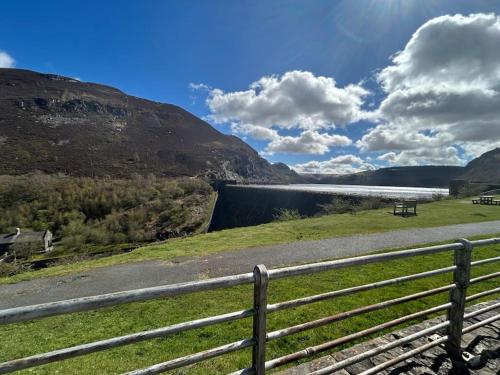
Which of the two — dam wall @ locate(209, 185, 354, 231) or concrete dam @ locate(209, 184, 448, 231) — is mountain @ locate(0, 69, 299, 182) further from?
concrete dam @ locate(209, 184, 448, 231)

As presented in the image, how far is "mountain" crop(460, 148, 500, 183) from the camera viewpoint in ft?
303

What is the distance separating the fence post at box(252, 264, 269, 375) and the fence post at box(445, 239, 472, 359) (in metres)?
2.44

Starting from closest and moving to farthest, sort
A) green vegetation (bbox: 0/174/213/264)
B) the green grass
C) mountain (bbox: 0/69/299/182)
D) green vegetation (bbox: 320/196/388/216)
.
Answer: the green grass → green vegetation (bbox: 320/196/388/216) → green vegetation (bbox: 0/174/213/264) → mountain (bbox: 0/69/299/182)

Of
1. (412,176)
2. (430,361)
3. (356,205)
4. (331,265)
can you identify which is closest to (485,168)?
(412,176)

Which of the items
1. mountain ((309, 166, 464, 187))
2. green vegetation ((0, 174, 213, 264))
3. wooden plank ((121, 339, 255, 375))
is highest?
mountain ((309, 166, 464, 187))

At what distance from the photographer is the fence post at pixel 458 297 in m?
3.00

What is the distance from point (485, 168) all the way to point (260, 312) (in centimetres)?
13758

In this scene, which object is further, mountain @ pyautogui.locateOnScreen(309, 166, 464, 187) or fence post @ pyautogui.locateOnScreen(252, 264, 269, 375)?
mountain @ pyautogui.locateOnScreen(309, 166, 464, 187)

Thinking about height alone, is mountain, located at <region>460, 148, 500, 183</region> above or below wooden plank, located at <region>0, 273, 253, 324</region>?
above

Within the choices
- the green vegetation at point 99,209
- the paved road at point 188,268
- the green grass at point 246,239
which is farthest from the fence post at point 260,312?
the green vegetation at point 99,209

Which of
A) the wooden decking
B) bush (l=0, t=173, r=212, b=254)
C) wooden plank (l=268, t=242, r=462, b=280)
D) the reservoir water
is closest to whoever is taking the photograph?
wooden plank (l=268, t=242, r=462, b=280)

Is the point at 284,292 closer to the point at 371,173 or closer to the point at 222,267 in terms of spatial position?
the point at 222,267

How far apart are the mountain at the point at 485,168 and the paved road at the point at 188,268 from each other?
10080 centimetres

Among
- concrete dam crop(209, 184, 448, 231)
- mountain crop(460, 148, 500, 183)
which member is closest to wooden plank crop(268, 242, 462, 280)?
concrete dam crop(209, 184, 448, 231)
